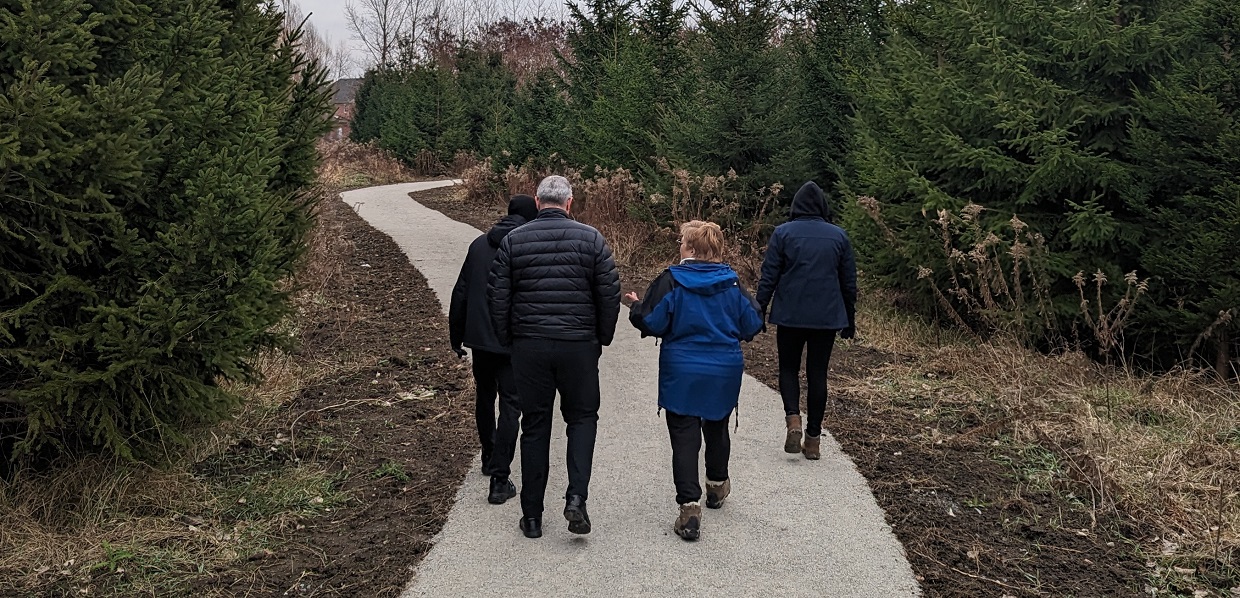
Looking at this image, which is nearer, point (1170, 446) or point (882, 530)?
point (882, 530)

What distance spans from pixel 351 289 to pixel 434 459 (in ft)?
22.6

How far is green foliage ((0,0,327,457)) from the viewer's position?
420 cm

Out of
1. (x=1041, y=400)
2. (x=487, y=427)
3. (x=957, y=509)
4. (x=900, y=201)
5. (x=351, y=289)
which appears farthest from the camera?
(x=351, y=289)

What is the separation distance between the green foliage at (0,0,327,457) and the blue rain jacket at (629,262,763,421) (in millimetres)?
2236

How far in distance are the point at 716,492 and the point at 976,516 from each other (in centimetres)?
143

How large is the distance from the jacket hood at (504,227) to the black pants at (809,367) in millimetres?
1902

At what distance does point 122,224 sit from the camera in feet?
14.6

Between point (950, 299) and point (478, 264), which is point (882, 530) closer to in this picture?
point (478, 264)

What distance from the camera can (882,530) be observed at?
481 centimetres

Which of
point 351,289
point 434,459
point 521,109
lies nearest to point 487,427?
point 434,459

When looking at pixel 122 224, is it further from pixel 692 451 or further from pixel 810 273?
pixel 810 273

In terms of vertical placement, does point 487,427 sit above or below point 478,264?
below

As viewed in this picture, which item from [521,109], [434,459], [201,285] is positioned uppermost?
[521,109]

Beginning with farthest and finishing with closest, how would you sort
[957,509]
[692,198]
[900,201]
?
1. [692,198]
2. [900,201]
3. [957,509]
